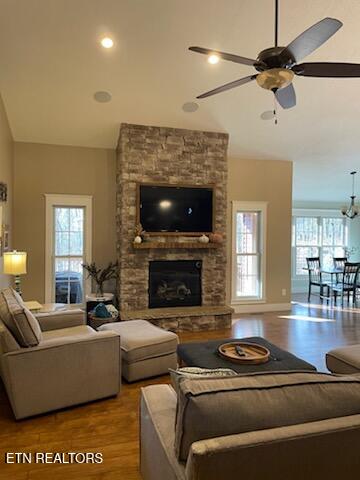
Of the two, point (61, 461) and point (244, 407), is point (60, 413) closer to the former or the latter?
point (61, 461)

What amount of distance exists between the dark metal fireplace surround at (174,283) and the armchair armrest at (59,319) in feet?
6.89

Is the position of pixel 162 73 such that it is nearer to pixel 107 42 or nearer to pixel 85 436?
pixel 107 42

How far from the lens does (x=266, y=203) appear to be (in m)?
7.26

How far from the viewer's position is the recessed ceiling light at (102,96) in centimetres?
513

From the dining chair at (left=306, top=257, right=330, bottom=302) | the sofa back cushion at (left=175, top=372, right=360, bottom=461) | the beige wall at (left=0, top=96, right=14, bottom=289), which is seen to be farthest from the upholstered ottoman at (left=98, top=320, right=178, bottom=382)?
the dining chair at (left=306, top=257, right=330, bottom=302)

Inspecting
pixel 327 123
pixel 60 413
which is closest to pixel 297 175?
pixel 327 123

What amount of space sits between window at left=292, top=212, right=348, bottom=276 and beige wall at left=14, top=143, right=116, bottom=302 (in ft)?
19.7

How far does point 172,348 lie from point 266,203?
4.31 m

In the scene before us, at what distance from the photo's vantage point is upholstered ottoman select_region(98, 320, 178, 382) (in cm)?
363

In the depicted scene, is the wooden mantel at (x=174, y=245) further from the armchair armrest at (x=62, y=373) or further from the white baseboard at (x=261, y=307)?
the armchair armrest at (x=62, y=373)

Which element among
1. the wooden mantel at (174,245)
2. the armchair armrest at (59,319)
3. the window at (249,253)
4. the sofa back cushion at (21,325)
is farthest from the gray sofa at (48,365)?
the window at (249,253)

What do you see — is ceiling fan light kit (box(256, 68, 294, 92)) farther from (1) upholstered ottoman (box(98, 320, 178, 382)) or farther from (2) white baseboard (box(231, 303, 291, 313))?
(2) white baseboard (box(231, 303, 291, 313))

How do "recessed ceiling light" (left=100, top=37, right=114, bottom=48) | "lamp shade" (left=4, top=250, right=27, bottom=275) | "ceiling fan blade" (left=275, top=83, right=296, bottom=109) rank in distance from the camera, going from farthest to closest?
"lamp shade" (left=4, top=250, right=27, bottom=275)
"recessed ceiling light" (left=100, top=37, right=114, bottom=48)
"ceiling fan blade" (left=275, top=83, right=296, bottom=109)

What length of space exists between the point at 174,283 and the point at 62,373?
131 inches
